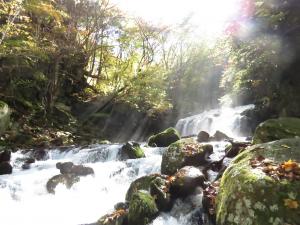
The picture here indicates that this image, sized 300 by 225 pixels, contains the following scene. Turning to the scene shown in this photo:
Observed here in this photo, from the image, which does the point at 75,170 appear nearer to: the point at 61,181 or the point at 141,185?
the point at 61,181

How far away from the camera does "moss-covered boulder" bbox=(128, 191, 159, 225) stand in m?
6.21

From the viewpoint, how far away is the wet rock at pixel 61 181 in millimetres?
8766

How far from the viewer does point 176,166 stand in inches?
326

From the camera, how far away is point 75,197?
859cm

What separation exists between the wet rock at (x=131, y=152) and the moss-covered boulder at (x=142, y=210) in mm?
5173

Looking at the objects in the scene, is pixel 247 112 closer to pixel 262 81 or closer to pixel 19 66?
pixel 262 81

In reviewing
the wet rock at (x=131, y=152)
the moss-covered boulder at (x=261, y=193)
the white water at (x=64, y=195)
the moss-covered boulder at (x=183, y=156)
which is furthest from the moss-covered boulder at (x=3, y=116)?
the moss-covered boulder at (x=261, y=193)

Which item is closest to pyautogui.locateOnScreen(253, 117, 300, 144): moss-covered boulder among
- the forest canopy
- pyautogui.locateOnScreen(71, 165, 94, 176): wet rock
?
the forest canopy

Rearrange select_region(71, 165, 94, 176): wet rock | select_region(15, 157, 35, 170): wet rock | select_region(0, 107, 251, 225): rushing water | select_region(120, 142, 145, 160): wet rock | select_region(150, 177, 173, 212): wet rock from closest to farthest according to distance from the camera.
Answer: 1. select_region(150, 177, 173, 212): wet rock
2. select_region(0, 107, 251, 225): rushing water
3. select_region(71, 165, 94, 176): wet rock
4. select_region(15, 157, 35, 170): wet rock
5. select_region(120, 142, 145, 160): wet rock

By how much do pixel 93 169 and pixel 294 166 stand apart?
656cm

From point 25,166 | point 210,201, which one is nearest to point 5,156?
point 25,166

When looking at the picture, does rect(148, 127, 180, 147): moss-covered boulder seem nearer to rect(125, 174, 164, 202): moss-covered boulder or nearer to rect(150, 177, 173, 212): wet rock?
rect(125, 174, 164, 202): moss-covered boulder

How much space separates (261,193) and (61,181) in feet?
19.6

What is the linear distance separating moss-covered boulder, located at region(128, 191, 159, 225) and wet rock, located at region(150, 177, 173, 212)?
219 mm
